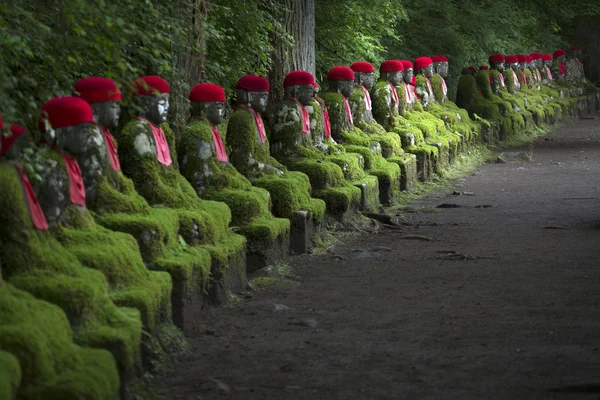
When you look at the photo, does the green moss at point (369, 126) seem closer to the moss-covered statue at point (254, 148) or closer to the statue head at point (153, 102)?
the moss-covered statue at point (254, 148)

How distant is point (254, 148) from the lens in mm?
11898

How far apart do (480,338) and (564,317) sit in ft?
3.19

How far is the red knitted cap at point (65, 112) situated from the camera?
7797mm

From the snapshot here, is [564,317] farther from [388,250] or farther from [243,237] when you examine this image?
[388,250]

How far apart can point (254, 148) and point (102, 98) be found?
11.6 feet

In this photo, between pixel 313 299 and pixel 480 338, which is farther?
pixel 313 299

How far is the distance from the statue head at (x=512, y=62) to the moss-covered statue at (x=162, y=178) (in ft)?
64.0

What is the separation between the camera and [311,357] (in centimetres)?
793

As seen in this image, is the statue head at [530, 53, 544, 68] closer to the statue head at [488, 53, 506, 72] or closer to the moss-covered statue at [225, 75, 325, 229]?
the statue head at [488, 53, 506, 72]

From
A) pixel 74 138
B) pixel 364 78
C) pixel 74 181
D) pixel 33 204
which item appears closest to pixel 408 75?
pixel 364 78

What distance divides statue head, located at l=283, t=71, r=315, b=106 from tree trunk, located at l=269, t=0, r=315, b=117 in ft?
5.60

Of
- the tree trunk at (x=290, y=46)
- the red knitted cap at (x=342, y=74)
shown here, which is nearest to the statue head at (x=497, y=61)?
the tree trunk at (x=290, y=46)

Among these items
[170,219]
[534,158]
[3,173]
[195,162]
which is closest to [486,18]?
[534,158]

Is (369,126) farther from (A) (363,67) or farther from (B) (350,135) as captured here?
(B) (350,135)
